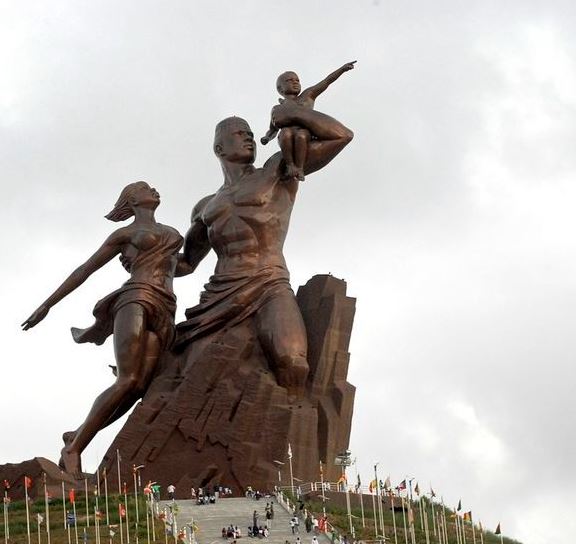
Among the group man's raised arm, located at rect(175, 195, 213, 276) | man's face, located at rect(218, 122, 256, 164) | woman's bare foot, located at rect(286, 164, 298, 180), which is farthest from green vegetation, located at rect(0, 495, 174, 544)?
man's face, located at rect(218, 122, 256, 164)

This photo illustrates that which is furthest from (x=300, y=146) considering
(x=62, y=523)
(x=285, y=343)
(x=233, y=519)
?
(x=62, y=523)

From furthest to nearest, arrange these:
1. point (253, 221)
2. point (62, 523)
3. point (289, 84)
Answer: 1. point (289, 84)
2. point (253, 221)
3. point (62, 523)

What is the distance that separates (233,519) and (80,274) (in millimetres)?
6435

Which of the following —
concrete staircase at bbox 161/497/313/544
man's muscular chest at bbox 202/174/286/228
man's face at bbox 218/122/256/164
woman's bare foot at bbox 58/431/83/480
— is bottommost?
concrete staircase at bbox 161/497/313/544

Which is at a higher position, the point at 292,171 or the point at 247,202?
the point at 292,171

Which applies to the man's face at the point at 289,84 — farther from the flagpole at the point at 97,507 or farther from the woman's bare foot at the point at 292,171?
the flagpole at the point at 97,507

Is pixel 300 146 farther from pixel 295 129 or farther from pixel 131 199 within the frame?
pixel 131 199

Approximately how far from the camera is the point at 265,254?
2544cm

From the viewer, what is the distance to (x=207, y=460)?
2448 cm

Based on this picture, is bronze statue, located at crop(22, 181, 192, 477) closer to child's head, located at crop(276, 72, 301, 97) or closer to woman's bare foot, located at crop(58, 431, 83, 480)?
woman's bare foot, located at crop(58, 431, 83, 480)

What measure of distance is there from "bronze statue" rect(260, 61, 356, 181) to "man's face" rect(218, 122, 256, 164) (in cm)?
46

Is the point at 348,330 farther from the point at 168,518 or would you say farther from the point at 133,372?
the point at 168,518

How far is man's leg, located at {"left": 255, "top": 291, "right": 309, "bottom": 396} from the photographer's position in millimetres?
24531

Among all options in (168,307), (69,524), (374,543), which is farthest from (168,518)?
(168,307)
